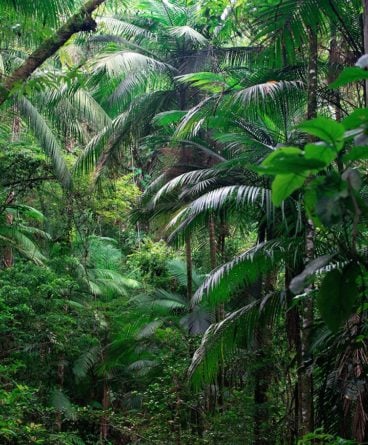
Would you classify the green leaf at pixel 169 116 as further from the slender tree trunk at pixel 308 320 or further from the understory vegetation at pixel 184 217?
the slender tree trunk at pixel 308 320

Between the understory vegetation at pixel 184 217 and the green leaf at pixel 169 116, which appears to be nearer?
the understory vegetation at pixel 184 217

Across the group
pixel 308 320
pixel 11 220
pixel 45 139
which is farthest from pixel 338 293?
pixel 11 220

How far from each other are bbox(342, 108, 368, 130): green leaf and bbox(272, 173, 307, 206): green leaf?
134mm

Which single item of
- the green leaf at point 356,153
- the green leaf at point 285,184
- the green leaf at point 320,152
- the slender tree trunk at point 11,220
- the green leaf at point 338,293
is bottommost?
the green leaf at point 338,293

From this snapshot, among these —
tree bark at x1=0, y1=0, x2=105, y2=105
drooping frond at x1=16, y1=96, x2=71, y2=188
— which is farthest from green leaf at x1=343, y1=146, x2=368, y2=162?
drooping frond at x1=16, y1=96, x2=71, y2=188

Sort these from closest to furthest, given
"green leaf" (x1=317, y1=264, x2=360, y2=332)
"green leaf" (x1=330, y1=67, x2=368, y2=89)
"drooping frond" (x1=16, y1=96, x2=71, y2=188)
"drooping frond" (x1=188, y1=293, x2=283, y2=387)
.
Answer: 1. "green leaf" (x1=330, y1=67, x2=368, y2=89)
2. "green leaf" (x1=317, y1=264, x2=360, y2=332)
3. "drooping frond" (x1=188, y1=293, x2=283, y2=387)
4. "drooping frond" (x1=16, y1=96, x2=71, y2=188)

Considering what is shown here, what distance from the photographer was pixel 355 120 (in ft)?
3.83

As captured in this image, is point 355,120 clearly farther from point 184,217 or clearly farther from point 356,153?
point 184,217

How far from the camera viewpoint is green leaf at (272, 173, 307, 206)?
1172 millimetres

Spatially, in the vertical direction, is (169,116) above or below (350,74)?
above

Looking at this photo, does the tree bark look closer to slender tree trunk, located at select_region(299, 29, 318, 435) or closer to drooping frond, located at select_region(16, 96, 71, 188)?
slender tree trunk, located at select_region(299, 29, 318, 435)

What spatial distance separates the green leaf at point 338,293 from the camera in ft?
4.45

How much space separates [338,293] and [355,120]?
43 centimetres

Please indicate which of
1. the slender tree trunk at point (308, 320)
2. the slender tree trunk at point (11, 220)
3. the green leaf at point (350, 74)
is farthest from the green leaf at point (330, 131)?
the slender tree trunk at point (11, 220)
